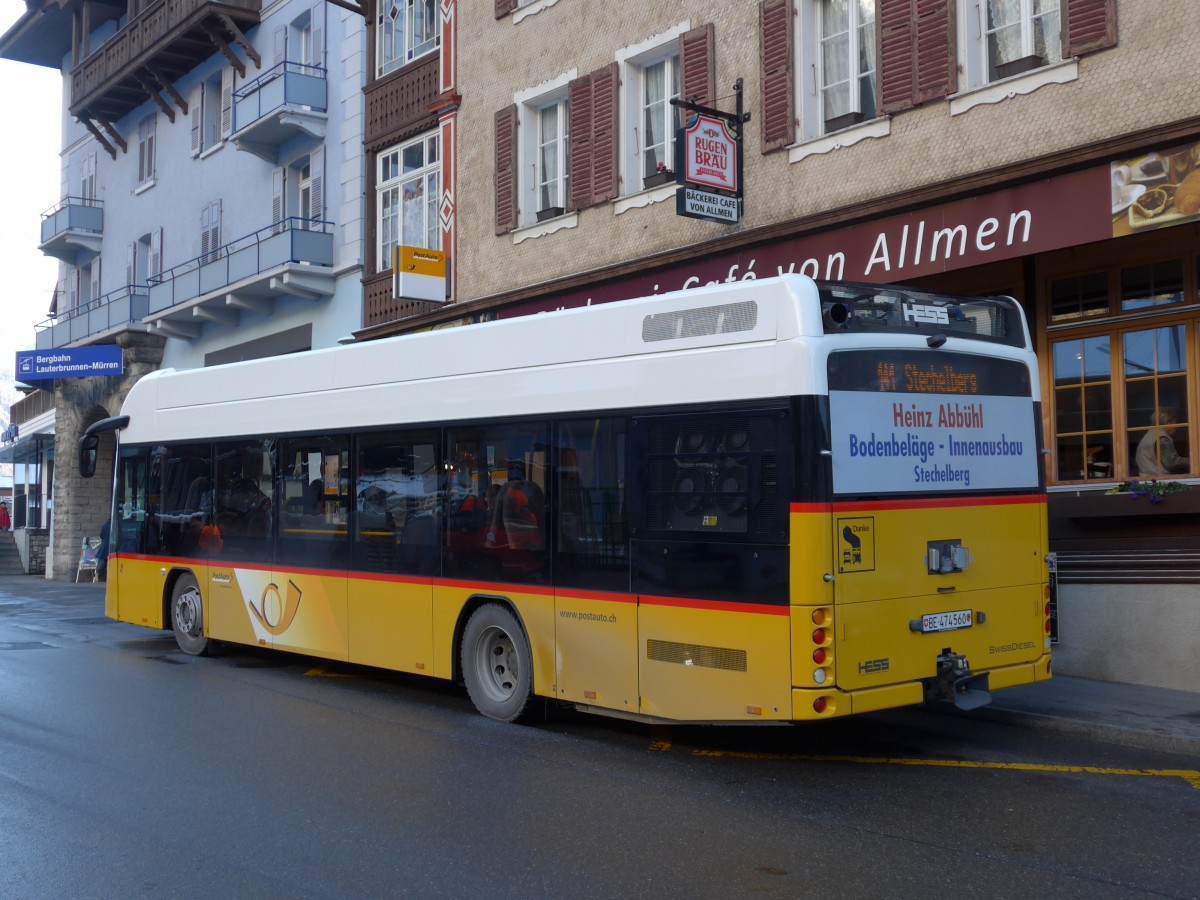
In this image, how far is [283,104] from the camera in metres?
23.1

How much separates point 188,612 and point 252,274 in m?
12.1

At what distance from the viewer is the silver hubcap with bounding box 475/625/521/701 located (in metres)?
9.46

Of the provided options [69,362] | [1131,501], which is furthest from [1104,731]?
[69,362]

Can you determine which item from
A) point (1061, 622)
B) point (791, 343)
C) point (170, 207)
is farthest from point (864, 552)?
point (170, 207)

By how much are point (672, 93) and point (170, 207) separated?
17.7 m

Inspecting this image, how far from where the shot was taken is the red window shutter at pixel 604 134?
54.0 feet

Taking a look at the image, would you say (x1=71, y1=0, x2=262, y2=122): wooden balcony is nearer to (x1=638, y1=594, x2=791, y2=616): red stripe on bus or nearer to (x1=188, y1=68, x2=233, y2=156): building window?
(x1=188, y1=68, x2=233, y2=156): building window

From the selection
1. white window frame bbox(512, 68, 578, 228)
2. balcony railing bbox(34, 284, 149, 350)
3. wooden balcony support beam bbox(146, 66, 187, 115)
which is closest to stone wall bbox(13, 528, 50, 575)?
balcony railing bbox(34, 284, 149, 350)

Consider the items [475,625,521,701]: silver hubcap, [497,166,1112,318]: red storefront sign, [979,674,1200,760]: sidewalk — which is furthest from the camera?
[497,166,1112,318]: red storefront sign

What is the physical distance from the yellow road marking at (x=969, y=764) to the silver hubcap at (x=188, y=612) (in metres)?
6.87

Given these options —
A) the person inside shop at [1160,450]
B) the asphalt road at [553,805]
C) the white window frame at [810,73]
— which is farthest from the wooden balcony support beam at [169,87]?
the person inside shop at [1160,450]

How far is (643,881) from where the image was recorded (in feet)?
18.2

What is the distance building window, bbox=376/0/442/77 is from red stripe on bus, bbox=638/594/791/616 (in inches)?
590

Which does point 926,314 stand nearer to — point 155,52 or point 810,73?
point 810,73
